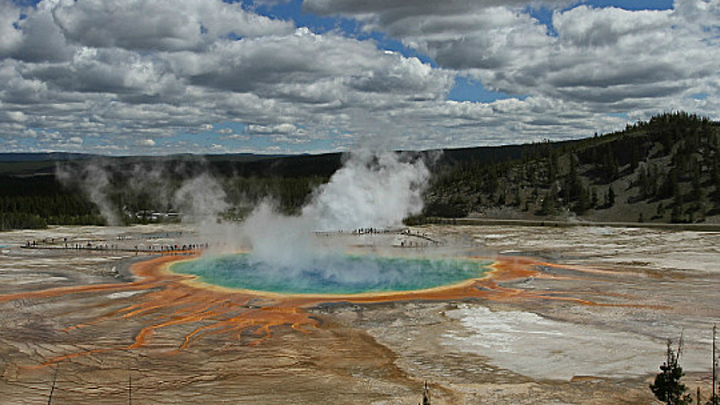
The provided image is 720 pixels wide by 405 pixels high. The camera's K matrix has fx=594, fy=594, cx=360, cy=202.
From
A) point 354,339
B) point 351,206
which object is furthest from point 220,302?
point 351,206

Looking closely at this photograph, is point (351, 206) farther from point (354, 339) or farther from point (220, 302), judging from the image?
point (354, 339)

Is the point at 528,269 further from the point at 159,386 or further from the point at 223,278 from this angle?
the point at 159,386

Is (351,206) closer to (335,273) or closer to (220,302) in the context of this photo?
(335,273)

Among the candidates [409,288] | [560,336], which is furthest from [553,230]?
[560,336]

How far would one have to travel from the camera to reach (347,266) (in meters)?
36.3

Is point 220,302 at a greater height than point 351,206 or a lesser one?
lesser

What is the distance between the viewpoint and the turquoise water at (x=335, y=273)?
1136 inches

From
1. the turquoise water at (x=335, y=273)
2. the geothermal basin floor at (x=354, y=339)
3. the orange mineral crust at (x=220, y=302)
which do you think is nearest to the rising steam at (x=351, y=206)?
the turquoise water at (x=335, y=273)

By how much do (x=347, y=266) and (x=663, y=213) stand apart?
143 ft

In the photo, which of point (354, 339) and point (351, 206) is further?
point (351, 206)

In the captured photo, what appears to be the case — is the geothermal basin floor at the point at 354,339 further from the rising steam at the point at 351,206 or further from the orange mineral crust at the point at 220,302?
the rising steam at the point at 351,206

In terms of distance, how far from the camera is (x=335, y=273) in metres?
33.3

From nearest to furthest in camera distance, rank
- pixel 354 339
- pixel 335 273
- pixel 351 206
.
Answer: pixel 354 339
pixel 335 273
pixel 351 206

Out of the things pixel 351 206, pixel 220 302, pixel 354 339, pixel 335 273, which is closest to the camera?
pixel 354 339
